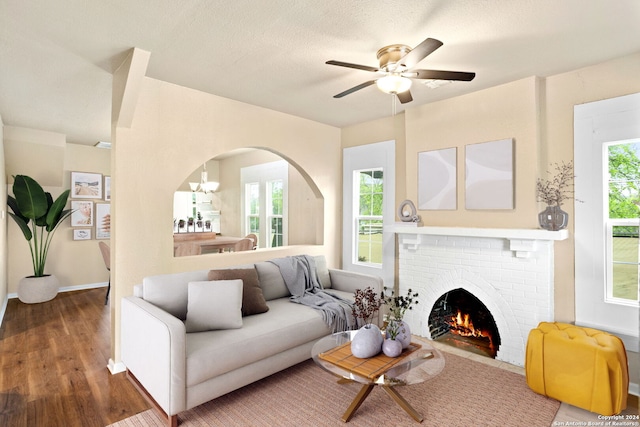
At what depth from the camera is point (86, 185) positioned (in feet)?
20.0

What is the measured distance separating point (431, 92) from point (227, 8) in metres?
2.27

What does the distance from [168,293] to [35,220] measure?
153 inches

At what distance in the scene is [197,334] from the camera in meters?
2.55

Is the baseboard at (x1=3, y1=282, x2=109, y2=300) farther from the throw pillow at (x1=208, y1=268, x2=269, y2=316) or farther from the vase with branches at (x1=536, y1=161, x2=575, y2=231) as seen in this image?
the vase with branches at (x1=536, y1=161, x2=575, y2=231)

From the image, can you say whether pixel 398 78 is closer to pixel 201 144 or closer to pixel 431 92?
pixel 431 92

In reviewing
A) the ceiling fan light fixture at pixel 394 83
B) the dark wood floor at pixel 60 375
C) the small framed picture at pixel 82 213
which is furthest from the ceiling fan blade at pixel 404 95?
the small framed picture at pixel 82 213

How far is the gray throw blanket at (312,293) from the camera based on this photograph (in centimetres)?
315

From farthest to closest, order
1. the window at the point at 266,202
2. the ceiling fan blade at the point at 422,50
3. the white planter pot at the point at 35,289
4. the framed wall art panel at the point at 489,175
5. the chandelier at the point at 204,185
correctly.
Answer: the chandelier at the point at 204,185
the window at the point at 266,202
the white planter pot at the point at 35,289
the framed wall art panel at the point at 489,175
the ceiling fan blade at the point at 422,50

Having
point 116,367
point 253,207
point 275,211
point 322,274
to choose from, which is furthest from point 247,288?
point 253,207

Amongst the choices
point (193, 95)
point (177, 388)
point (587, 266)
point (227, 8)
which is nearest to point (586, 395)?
point (587, 266)

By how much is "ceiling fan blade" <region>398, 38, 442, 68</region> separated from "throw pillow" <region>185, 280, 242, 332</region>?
83.2 inches

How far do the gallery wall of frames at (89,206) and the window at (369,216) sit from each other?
14.9ft

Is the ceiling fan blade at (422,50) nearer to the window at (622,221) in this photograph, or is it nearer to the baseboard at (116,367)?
the window at (622,221)

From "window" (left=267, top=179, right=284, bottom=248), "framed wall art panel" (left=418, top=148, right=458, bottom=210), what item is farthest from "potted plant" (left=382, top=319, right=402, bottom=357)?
"window" (left=267, top=179, right=284, bottom=248)
